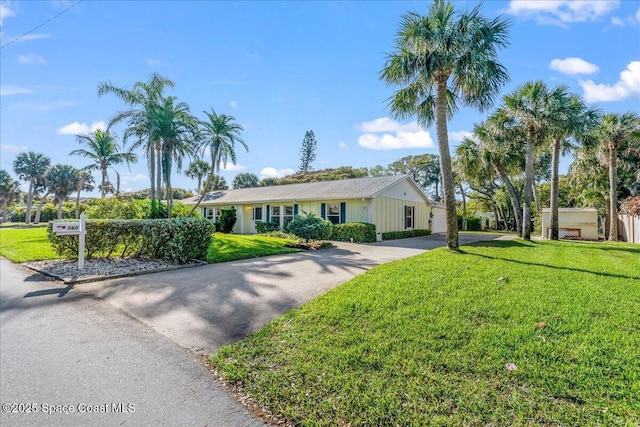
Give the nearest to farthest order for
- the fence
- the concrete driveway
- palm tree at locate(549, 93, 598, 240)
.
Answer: the concrete driveway < palm tree at locate(549, 93, 598, 240) < the fence

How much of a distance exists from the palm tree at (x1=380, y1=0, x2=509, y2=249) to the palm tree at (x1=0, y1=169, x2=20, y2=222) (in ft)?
188

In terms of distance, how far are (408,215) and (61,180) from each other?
45405 mm

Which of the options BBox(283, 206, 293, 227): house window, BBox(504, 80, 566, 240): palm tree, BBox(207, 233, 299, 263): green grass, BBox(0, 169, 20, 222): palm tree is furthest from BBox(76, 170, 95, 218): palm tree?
BBox(504, 80, 566, 240): palm tree

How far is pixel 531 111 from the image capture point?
15.5 m

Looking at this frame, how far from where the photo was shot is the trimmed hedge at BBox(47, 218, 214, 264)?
8.78m

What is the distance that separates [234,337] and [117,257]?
7659mm

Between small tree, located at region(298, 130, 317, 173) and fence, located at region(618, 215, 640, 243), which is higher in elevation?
small tree, located at region(298, 130, 317, 173)

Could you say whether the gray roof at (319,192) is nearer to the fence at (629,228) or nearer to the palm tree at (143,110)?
the palm tree at (143,110)

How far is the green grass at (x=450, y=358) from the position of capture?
248cm

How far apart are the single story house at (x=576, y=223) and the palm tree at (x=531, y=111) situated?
6.19 m

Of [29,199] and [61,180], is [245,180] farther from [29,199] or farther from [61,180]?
[29,199]

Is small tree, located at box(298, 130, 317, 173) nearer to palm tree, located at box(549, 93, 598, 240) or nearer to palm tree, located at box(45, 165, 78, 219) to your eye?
palm tree, located at box(45, 165, 78, 219)

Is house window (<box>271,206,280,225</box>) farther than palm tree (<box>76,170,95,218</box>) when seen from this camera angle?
No

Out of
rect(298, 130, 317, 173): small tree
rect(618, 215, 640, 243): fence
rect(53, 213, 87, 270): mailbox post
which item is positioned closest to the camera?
rect(53, 213, 87, 270): mailbox post
